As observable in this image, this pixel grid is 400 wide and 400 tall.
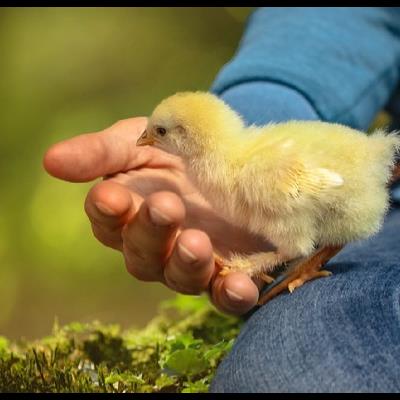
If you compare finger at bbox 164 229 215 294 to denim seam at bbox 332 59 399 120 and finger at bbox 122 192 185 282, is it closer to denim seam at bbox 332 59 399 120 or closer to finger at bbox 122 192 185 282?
finger at bbox 122 192 185 282

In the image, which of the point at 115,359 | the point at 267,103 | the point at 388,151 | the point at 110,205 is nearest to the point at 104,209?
the point at 110,205

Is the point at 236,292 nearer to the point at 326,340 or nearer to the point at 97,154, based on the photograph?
the point at 326,340

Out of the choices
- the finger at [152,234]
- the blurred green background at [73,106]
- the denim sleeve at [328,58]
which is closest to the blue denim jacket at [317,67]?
the denim sleeve at [328,58]

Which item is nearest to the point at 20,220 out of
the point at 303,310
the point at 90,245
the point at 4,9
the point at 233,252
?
the point at 90,245

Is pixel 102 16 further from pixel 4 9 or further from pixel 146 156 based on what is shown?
pixel 146 156

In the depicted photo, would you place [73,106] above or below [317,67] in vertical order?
below

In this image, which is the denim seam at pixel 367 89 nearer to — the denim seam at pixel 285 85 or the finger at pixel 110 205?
the denim seam at pixel 285 85

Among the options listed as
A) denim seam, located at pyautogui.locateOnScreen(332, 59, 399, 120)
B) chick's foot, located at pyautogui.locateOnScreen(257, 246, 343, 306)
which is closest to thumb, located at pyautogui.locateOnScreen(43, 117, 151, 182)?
chick's foot, located at pyautogui.locateOnScreen(257, 246, 343, 306)

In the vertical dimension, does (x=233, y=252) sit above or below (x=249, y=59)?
below
